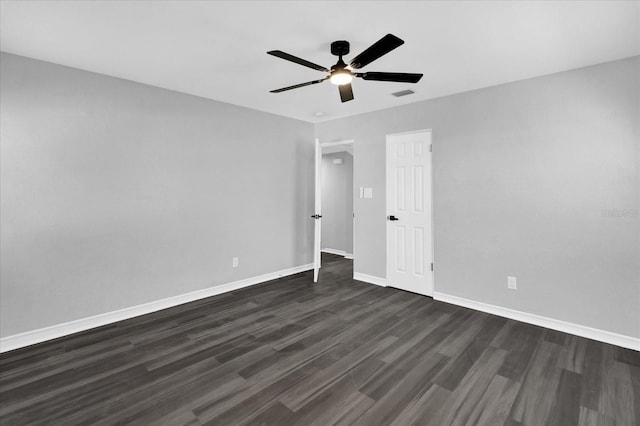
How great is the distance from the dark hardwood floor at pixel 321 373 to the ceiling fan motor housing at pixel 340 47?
8.21 feet

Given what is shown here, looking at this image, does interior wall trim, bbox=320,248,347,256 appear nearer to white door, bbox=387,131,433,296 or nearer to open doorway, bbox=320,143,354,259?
open doorway, bbox=320,143,354,259

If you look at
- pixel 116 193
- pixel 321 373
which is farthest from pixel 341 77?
pixel 116 193

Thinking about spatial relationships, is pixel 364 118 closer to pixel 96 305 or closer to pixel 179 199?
pixel 179 199

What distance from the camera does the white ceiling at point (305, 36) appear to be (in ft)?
6.41

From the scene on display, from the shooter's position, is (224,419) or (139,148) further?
(139,148)

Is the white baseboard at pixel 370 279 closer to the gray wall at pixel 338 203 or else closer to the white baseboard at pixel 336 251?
the gray wall at pixel 338 203

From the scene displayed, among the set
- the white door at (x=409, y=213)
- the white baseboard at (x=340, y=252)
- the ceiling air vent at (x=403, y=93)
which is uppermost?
the ceiling air vent at (x=403, y=93)

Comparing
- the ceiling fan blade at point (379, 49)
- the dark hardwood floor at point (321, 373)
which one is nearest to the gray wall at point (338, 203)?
the dark hardwood floor at point (321, 373)

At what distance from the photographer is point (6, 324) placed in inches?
101

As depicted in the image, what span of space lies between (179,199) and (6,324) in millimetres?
1840

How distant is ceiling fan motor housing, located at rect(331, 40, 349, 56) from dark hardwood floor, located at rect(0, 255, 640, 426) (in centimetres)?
250

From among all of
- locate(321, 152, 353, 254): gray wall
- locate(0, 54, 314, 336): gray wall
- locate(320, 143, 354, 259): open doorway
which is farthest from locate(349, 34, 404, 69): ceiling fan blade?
locate(321, 152, 353, 254): gray wall

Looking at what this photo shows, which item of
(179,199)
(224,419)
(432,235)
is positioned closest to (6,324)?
(179,199)

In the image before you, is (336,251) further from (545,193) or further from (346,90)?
(346,90)
